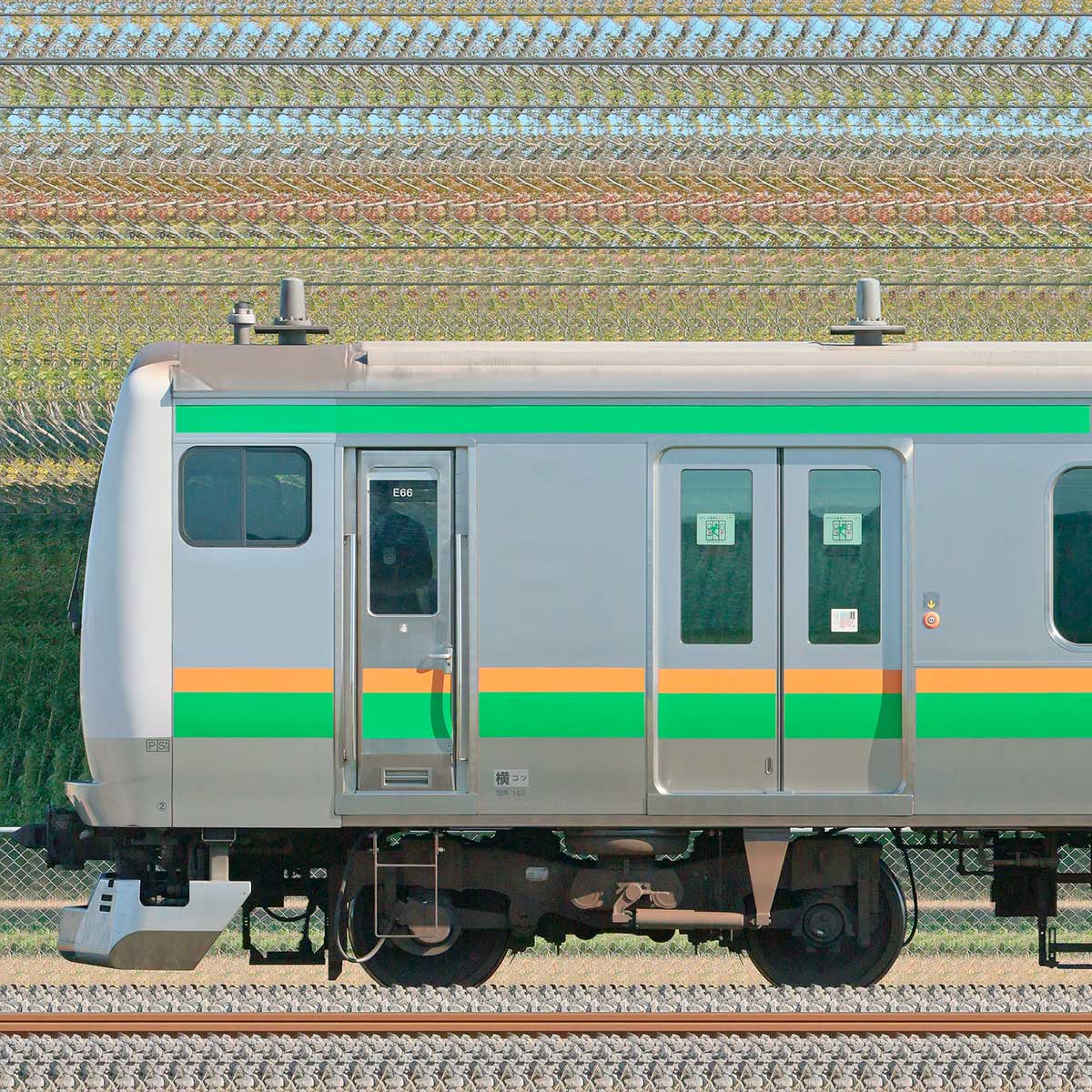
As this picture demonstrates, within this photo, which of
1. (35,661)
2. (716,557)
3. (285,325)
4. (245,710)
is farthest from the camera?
(35,661)

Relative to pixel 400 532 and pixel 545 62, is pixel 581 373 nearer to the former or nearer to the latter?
pixel 400 532

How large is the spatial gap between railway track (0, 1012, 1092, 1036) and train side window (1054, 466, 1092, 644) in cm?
187

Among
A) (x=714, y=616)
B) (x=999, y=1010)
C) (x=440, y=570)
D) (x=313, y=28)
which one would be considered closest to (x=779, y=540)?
(x=714, y=616)

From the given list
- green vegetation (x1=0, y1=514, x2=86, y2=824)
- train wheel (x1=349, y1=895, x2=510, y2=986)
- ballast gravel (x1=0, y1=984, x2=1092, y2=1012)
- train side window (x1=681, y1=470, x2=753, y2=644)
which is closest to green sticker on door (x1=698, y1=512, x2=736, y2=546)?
train side window (x1=681, y1=470, x2=753, y2=644)

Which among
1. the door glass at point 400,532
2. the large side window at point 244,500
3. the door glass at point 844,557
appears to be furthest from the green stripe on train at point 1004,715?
the large side window at point 244,500

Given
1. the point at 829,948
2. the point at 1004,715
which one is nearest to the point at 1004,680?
the point at 1004,715

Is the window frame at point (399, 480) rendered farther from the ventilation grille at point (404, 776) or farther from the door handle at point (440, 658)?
the ventilation grille at point (404, 776)

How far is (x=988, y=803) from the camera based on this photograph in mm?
8211

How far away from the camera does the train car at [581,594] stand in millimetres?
8117

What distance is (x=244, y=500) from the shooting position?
26.9ft

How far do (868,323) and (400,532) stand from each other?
2672 millimetres

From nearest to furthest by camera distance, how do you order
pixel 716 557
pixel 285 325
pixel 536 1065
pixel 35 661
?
pixel 536 1065
pixel 716 557
pixel 285 325
pixel 35 661

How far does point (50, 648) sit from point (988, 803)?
8.67 metres

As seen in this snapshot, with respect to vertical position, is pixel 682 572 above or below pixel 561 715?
above
